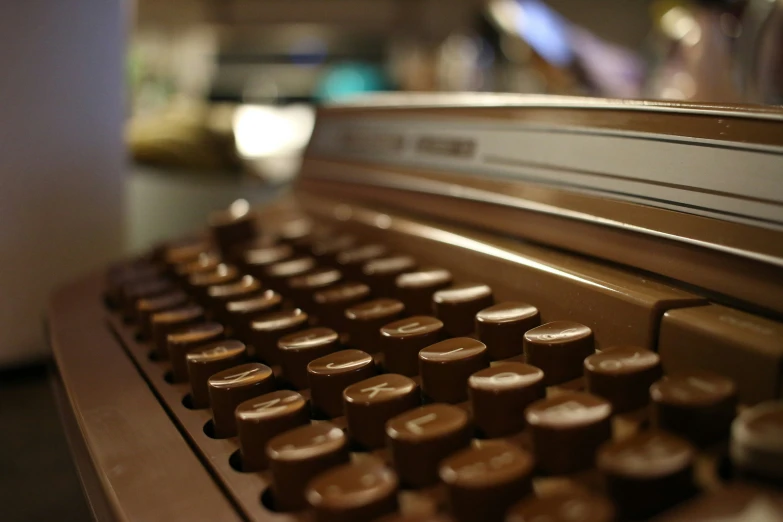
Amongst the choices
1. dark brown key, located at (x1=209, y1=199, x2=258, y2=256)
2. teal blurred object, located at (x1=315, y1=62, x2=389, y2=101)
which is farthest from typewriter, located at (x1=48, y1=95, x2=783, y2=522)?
teal blurred object, located at (x1=315, y1=62, x2=389, y2=101)

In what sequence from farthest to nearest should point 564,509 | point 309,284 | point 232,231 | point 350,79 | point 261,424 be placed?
point 350,79
point 232,231
point 309,284
point 261,424
point 564,509

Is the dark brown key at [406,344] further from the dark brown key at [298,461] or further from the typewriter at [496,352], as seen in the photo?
the dark brown key at [298,461]

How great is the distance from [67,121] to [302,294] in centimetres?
48

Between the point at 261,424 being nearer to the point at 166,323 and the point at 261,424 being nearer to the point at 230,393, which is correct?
the point at 230,393

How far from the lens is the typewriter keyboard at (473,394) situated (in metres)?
0.30

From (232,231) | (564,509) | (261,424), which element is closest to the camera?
(564,509)

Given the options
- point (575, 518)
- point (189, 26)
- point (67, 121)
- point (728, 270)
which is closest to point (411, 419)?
point (575, 518)

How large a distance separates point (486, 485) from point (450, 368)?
12 centimetres

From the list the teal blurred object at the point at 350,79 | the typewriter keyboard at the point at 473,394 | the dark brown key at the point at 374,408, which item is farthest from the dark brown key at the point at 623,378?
the teal blurred object at the point at 350,79

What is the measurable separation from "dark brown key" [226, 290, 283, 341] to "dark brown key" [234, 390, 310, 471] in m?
0.16

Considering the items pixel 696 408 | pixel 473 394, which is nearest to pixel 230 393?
pixel 473 394

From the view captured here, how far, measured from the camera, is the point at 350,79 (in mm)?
2797

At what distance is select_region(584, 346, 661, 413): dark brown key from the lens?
1.19ft

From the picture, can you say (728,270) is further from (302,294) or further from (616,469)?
(302,294)
